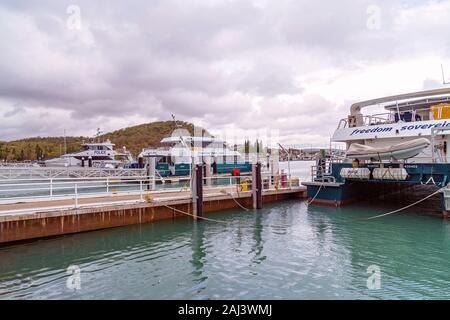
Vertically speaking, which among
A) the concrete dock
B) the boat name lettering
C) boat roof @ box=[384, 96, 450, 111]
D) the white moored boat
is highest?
boat roof @ box=[384, 96, 450, 111]

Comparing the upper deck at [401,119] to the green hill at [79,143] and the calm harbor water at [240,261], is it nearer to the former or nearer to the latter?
the calm harbor water at [240,261]

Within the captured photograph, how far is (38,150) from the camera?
3900 inches

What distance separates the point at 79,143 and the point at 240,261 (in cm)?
11449

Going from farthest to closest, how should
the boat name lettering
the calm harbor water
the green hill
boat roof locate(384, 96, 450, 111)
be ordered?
the green hill → boat roof locate(384, 96, 450, 111) → the boat name lettering → the calm harbor water

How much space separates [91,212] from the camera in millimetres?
13102

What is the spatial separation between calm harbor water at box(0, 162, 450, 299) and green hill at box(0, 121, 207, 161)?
218ft

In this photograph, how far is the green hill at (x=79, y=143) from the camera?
95688mm

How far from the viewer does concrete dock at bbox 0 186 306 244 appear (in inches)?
453

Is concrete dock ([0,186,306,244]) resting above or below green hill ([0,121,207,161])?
below

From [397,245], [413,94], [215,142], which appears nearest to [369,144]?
[413,94]

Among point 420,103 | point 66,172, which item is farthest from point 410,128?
point 66,172

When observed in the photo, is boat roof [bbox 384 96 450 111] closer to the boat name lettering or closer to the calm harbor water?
the boat name lettering

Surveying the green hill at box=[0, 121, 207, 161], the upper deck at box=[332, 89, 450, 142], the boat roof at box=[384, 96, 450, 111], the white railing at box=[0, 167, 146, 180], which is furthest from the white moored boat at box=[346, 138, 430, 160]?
the green hill at box=[0, 121, 207, 161]

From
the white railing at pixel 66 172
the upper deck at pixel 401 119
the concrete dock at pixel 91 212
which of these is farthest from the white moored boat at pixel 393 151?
the white railing at pixel 66 172
